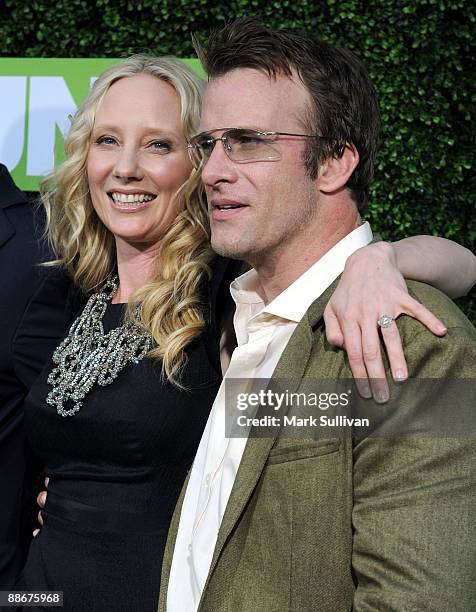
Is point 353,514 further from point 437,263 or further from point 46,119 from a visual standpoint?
point 46,119

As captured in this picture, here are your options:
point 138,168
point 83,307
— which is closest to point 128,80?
point 138,168

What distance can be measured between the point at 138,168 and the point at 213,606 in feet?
4.11

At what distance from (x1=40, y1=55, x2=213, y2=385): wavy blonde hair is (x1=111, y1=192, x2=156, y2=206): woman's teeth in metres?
0.09

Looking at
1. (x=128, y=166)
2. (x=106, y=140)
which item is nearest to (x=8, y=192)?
(x=106, y=140)

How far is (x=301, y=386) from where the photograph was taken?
1.52 metres

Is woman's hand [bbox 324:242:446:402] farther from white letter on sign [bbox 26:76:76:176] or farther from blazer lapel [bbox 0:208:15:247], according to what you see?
white letter on sign [bbox 26:76:76:176]

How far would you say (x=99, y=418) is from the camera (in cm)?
209

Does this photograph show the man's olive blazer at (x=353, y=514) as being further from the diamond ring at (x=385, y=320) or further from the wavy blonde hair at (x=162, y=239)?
the wavy blonde hair at (x=162, y=239)

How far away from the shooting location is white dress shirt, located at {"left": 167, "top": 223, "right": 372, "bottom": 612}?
1.63 metres

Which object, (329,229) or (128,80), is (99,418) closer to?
(329,229)

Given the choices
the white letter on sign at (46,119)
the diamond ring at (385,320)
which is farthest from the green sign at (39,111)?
the diamond ring at (385,320)

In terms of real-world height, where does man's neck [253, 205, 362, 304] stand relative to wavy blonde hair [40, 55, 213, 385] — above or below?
below

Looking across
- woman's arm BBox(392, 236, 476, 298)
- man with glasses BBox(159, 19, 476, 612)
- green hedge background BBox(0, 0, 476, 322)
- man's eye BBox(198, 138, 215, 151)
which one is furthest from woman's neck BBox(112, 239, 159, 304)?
green hedge background BBox(0, 0, 476, 322)

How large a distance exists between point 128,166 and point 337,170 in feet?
2.27
